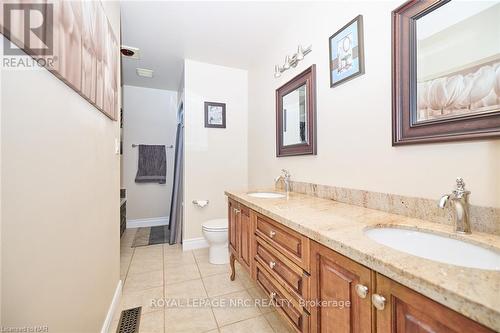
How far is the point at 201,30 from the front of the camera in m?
2.15

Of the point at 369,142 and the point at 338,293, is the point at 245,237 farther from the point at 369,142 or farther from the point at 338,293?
the point at 369,142

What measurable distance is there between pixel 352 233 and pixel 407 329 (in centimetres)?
31

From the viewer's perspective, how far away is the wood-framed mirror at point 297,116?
173cm

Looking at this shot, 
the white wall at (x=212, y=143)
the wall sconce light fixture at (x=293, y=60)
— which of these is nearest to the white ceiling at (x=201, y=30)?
the white wall at (x=212, y=143)

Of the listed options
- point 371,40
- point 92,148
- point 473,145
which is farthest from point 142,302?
point 371,40

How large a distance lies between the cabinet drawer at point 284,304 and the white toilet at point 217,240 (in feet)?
3.00

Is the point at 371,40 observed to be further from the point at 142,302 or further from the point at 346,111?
the point at 142,302

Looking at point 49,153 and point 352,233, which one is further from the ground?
point 49,153

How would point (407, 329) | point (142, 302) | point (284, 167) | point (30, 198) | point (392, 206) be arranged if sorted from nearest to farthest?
point (407, 329)
point (30, 198)
point (392, 206)
point (142, 302)
point (284, 167)

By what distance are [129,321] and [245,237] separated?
3.21 ft

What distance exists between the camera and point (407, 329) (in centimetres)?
56

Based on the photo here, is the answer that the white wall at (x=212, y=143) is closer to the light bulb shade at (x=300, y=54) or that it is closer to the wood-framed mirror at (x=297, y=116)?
the wood-framed mirror at (x=297, y=116)

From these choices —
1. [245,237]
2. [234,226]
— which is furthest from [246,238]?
[234,226]

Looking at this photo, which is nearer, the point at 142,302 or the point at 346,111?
the point at 346,111
